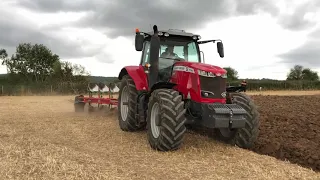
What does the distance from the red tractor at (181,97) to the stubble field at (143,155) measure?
1.16ft

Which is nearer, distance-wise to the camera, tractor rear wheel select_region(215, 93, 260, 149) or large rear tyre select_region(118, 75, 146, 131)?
tractor rear wheel select_region(215, 93, 260, 149)

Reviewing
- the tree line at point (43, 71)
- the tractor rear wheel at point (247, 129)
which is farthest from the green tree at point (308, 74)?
the tractor rear wheel at point (247, 129)

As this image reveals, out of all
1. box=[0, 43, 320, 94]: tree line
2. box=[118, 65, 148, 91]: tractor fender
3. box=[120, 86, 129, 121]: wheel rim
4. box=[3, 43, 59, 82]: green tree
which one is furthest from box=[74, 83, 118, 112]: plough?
box=[3, 43, 59, 82]: green tree

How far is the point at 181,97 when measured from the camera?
6676 mm

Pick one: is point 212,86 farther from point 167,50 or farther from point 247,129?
point 167,50

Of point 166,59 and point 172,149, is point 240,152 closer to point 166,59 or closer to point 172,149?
point 172,149

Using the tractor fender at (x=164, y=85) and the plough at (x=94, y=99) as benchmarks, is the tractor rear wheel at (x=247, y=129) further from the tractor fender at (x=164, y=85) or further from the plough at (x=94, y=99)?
the plough at (x=94, y=99)

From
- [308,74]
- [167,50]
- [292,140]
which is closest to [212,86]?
[167,50]

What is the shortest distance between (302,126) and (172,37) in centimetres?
408

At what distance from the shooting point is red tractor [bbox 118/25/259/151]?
6496mm

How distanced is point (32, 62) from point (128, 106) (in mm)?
58780

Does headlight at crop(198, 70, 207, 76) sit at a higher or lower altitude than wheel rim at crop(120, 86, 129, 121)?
higher

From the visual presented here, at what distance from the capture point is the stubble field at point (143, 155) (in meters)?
5.20

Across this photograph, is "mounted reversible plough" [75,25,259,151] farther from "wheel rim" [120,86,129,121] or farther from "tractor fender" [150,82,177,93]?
"wheel rim" [120,86,129,121]
